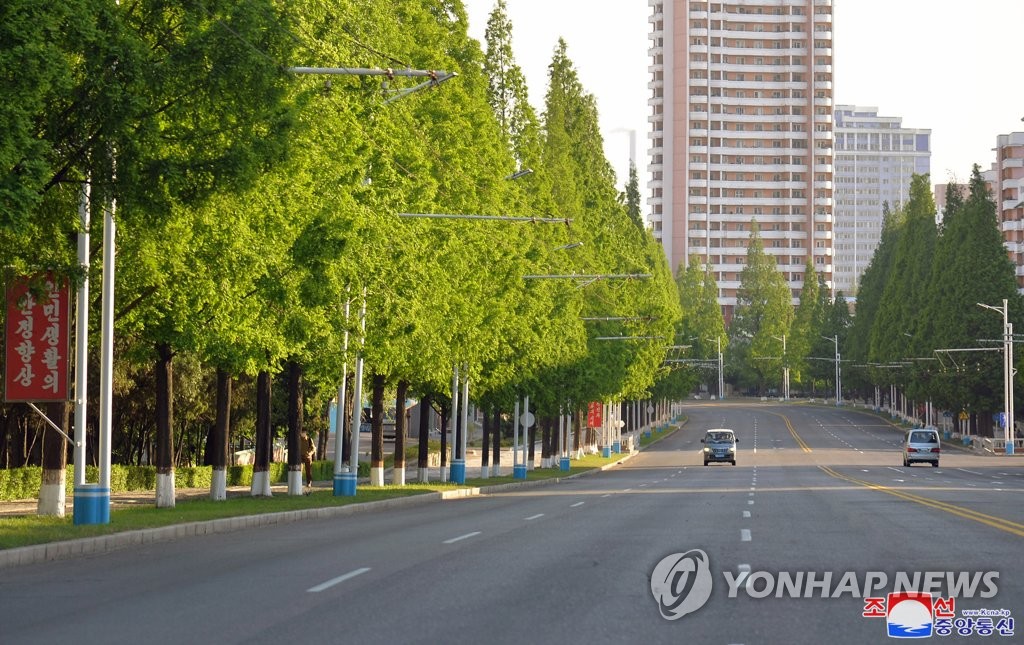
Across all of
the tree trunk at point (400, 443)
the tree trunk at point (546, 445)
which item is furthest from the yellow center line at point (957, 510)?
the tree trunk at point (546, 445)

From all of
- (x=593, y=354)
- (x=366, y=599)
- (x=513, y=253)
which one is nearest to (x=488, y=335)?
(x=513, y=253)

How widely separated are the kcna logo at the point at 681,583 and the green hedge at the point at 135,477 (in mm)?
13246

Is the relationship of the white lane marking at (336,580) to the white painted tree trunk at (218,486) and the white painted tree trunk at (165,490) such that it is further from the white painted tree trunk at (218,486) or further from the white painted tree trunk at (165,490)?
the white painted tree trunk at (218,486)

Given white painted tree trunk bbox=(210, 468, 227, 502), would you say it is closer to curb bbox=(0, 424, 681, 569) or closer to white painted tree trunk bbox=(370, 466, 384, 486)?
curb bbox=(0, 424, 681, 569)

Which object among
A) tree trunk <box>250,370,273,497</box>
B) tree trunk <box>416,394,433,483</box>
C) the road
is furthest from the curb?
tree trunk <box>416,394,433,483</box>

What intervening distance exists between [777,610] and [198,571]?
289 inches

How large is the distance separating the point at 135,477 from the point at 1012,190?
148498mm

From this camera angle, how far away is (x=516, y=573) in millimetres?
17266

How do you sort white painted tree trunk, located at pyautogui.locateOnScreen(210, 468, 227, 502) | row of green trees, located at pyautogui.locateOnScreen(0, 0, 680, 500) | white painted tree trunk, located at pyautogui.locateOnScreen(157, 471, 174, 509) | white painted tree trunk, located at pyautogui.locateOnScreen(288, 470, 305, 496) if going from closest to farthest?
row of green trees, located at pyautogui.locateOnScreen(0, 0, 680, 500), white painted tree trunk, located at pyautogui.locateOnScreen(157, 471, 174, 509), white painted tree trunk, located at pyautogui.locateOnScreen(210, 468, 227, 502), white painted tree trunk, located at pyautogui.locateOnScreen(288, 470, 305, 496)

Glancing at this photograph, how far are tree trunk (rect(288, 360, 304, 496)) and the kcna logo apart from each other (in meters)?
21.9

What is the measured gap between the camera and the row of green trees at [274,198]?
20.8 meters

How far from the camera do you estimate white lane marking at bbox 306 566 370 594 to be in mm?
15317

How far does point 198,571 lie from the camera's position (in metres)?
18.0

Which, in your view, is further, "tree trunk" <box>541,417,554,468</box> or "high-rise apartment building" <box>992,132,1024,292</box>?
"high-rise apartment building" <box>992,132,1024,292</box>
